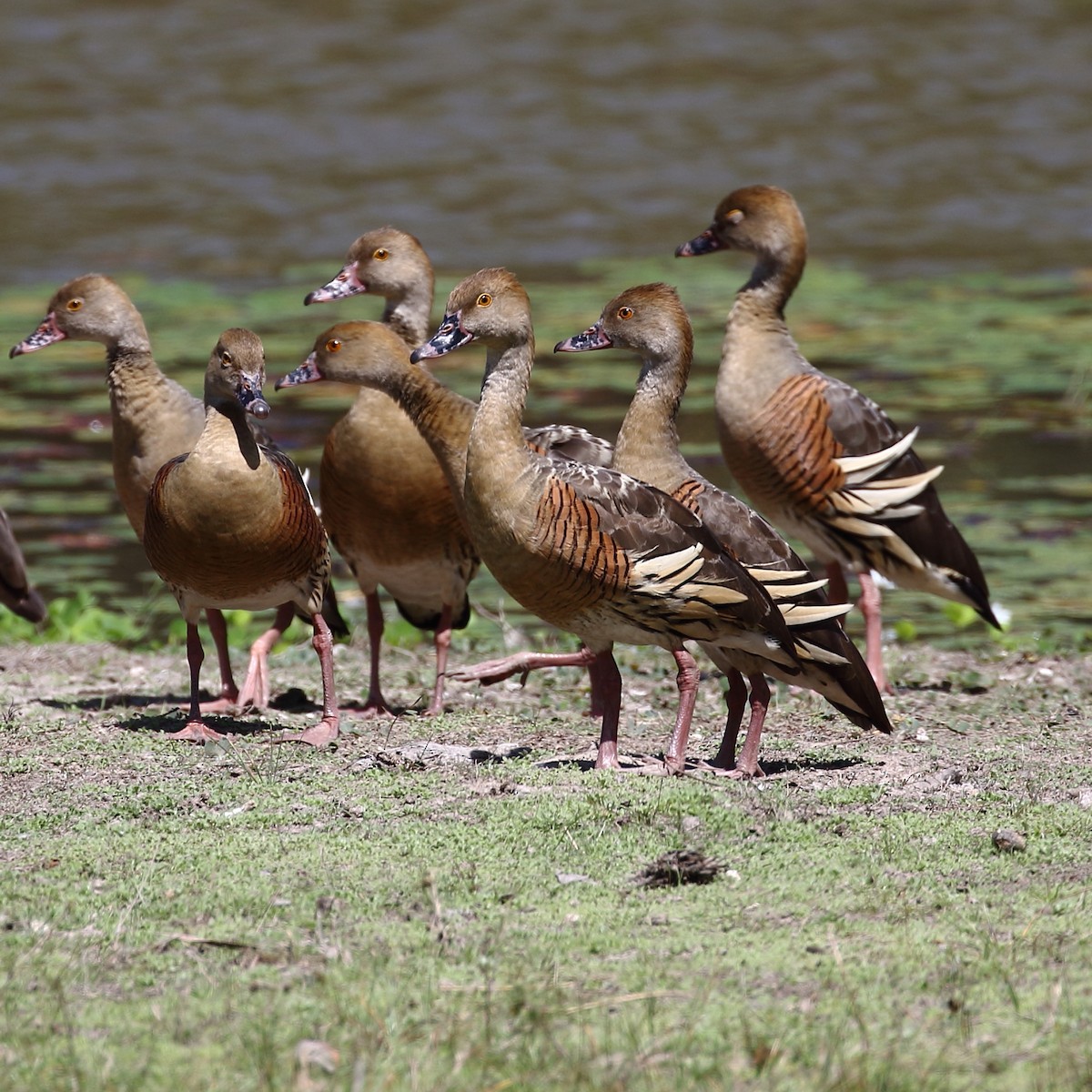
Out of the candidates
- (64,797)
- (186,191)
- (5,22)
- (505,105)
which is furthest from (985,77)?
(64,797)

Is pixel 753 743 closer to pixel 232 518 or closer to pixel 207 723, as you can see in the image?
pixel 232 518

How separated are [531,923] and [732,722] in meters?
2.07

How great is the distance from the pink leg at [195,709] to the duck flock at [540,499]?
0.04 ft

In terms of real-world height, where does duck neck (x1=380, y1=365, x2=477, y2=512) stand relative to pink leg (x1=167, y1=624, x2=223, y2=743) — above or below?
above

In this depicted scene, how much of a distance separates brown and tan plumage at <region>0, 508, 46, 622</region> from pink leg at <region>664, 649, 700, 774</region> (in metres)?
4.10

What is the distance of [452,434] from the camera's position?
294 inches

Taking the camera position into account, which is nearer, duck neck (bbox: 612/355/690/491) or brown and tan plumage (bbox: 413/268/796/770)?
brown and tan plumage (bbox: 413/268/796/770)

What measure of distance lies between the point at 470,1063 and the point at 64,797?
2474 mm

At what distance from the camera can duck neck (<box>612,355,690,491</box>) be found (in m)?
6.96

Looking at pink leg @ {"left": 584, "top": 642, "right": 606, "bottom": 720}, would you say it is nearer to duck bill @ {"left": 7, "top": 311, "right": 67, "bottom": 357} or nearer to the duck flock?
the duck flock

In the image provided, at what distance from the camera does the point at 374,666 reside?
8.12 metres

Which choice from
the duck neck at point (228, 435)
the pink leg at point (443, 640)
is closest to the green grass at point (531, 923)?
the duck neck at point (228, 435)

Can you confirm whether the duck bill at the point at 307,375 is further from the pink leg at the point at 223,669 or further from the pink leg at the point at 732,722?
the pink leg at the point at 732,722

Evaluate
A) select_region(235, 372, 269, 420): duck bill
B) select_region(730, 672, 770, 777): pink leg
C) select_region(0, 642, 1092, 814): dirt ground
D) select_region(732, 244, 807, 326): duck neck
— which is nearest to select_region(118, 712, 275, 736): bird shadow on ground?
select_region(0, 642, 1092, 814): dirt ground
